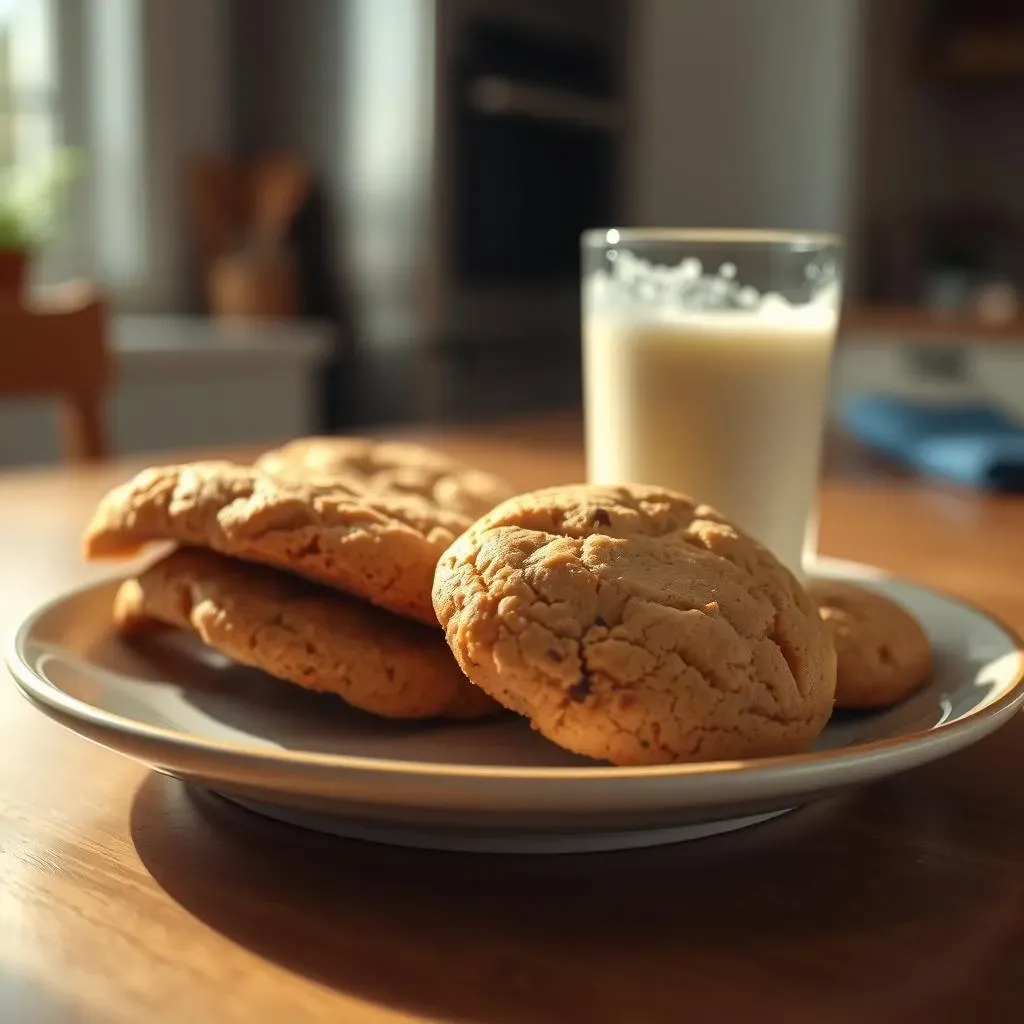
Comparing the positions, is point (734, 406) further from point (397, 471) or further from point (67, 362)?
point (67, 362)

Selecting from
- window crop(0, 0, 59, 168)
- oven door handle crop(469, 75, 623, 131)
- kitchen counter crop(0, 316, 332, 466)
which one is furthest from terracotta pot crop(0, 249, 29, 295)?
oven door handle crop(469, 75, 623, 131)

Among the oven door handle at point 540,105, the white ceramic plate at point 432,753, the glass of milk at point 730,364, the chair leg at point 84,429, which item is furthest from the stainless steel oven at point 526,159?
the white ceramic plate at point 432,753

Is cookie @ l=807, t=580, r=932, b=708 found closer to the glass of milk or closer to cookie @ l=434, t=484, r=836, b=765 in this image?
cookie @ l=434, t=484, r=836, b=765

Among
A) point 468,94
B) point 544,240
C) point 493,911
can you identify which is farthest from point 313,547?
point 544,240

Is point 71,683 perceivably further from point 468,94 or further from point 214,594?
point 468,94

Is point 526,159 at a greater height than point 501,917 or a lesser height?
greater

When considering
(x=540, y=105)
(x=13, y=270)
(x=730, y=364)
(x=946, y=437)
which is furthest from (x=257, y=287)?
(x=730, y=364)

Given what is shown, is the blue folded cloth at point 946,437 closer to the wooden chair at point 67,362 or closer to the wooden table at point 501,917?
the wooden table at point 501,917
